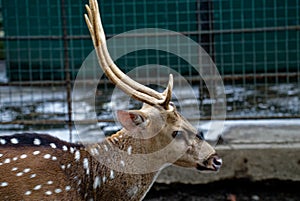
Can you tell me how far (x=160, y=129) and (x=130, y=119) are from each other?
255 millimetres

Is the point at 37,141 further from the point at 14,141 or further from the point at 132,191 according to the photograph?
the point at 132,191

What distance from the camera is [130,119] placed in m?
4.12

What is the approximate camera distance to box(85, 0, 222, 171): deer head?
423 cm

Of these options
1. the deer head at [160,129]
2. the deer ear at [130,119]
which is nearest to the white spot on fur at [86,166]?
the deer head at [160,129]

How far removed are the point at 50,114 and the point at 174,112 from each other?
3671 mm

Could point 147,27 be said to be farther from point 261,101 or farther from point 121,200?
point 121,200

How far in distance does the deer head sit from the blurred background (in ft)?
5.77

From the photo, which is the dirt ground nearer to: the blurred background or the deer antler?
the blurred background

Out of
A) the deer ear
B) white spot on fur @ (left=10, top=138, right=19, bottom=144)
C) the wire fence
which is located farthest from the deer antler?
the wire fence

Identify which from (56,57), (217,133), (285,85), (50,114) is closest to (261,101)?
(285,85)

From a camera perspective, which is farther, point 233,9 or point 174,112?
point 233,9

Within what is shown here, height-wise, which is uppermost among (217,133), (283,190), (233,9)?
(233,9)

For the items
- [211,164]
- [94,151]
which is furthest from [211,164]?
[94,151]

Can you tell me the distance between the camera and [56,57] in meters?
9.72
